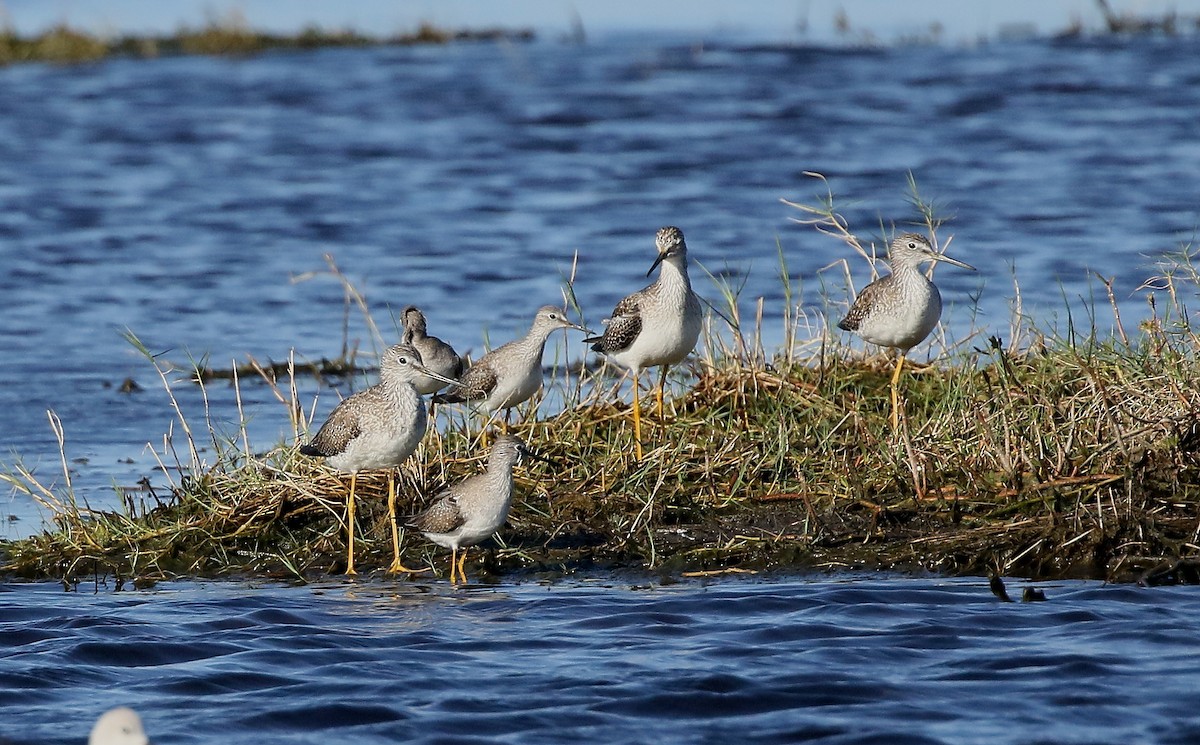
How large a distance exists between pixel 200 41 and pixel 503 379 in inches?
1088

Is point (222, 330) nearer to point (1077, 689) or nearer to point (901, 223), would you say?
point (901, 223)

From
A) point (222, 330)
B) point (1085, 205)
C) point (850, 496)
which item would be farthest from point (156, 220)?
point (850, 496)

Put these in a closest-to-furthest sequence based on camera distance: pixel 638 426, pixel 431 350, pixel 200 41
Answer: pixel 638 426 < pixel 431 350 < pixel 200 41

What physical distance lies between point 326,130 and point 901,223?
12.8 meters

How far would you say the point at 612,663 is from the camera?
798 cm

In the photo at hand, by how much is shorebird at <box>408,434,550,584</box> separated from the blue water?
327 mm

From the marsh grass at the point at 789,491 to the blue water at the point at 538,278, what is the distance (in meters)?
0.28

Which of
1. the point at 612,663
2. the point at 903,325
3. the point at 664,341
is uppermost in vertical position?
the point at 903,325

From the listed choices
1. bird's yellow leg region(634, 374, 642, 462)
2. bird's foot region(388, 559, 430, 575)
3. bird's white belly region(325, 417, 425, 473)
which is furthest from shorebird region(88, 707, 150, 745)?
bird's yellow leg region(634, 374, 642, 462)

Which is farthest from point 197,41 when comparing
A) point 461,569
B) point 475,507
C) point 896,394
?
point 475,507

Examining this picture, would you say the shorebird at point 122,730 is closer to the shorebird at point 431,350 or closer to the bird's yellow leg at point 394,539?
the bird's yellow leg at point 394,539

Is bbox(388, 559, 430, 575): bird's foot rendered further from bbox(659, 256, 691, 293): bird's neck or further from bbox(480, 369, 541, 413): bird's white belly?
bbox(659, 256, 691, 293): bird's neck

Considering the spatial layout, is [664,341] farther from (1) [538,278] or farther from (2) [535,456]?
(1) [538,278]

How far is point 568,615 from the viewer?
8.59 m
